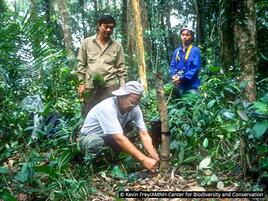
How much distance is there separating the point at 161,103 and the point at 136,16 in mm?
5013

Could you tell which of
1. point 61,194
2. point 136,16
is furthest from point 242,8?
point 136,16

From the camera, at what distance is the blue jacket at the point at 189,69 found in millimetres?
5352

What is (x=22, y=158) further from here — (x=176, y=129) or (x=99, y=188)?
(x=176, y=129)

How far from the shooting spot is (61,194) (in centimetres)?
334

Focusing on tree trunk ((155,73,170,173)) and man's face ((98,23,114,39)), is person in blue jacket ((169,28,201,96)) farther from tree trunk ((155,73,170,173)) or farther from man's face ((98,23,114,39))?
tree trunk ((155,73,170,173))

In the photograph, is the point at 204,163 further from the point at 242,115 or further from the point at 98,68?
the point at 98,68

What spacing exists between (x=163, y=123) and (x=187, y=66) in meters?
2.07

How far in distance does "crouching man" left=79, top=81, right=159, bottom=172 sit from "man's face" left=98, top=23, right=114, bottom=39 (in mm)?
1142

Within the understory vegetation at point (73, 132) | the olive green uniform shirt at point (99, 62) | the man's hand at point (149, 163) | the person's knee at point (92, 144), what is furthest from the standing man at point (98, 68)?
the man's hand at point (149, 163)

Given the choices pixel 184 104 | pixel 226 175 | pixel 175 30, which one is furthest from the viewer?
pixel 175 30

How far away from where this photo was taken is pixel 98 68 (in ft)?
16.6

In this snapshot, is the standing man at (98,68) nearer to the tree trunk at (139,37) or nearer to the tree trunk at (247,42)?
the tree trunk at (247,42)

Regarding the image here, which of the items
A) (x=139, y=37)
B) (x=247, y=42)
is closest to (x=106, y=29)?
(x=247, y=42)

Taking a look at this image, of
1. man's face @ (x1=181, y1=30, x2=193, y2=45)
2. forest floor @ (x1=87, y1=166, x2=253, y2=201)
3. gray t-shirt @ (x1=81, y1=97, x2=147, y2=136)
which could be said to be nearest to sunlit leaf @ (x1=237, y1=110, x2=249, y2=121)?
forest floor @ (x1=87, y1=166, x2=253, y2=201)
